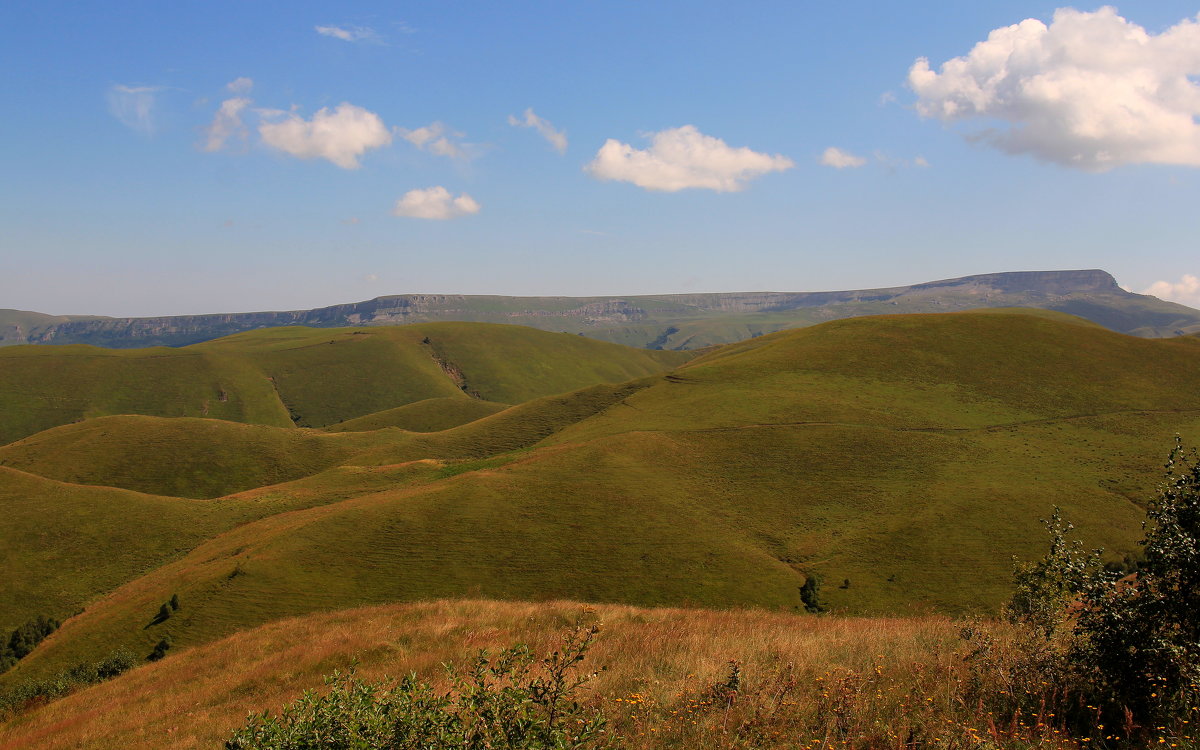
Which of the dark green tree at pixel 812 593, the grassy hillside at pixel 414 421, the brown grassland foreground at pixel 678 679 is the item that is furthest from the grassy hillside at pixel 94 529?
the grassy hillside at pixel 414 421

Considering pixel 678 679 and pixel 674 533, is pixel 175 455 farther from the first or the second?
pixel 678 679

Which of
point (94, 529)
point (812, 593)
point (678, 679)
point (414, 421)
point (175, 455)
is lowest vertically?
point (414, 421)

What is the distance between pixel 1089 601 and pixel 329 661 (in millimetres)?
19637

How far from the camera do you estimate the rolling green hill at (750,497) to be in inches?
2248

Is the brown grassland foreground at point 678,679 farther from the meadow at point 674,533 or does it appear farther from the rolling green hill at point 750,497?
the rolling green hill at point 750,497

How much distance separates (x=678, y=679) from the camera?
1320 centimetres

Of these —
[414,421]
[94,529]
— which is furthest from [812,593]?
[414,421]

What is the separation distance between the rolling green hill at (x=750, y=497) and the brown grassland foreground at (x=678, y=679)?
32.6m

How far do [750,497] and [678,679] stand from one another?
69829 mm

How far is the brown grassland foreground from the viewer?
402 inches

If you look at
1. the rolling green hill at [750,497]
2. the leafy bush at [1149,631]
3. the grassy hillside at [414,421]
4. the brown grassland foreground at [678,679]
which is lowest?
the grassy hillside at [414,421]

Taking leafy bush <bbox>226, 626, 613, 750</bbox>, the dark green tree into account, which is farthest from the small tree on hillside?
the dark green tree

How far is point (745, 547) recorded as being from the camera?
2625 inches

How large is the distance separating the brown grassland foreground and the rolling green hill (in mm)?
32631
